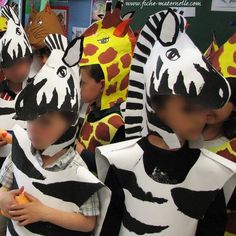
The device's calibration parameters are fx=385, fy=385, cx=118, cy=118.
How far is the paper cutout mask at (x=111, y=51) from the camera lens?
1197mm

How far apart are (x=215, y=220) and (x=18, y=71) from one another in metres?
0.80

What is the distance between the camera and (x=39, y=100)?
846 mm

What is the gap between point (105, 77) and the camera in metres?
1.20

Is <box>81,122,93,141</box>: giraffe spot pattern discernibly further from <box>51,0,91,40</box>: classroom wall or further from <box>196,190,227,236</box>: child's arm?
<box>51,0,91,40</box>: classroom wall

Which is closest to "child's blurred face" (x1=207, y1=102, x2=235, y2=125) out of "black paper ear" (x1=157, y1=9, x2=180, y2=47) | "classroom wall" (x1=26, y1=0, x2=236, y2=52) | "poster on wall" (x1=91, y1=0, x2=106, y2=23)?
"black paper ear" (x1=157, y1=9, x2=180, y2=47)

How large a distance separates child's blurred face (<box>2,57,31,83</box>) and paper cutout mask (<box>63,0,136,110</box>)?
0.23 m

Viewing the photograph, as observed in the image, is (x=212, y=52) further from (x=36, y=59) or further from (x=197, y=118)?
(x=36, y=59)

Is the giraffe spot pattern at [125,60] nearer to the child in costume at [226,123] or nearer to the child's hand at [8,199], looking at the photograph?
the child in costume at [226,123]

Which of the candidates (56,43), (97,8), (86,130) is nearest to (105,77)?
(86,130)

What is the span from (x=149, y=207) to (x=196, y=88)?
0.28 metres

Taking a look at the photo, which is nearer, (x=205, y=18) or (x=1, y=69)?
(x=1, y=69)

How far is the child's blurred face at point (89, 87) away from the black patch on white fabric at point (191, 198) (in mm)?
490

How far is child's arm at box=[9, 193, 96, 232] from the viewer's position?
0.85 metres

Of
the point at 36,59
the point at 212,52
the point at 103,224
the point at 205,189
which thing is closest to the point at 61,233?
the point at 103,224
